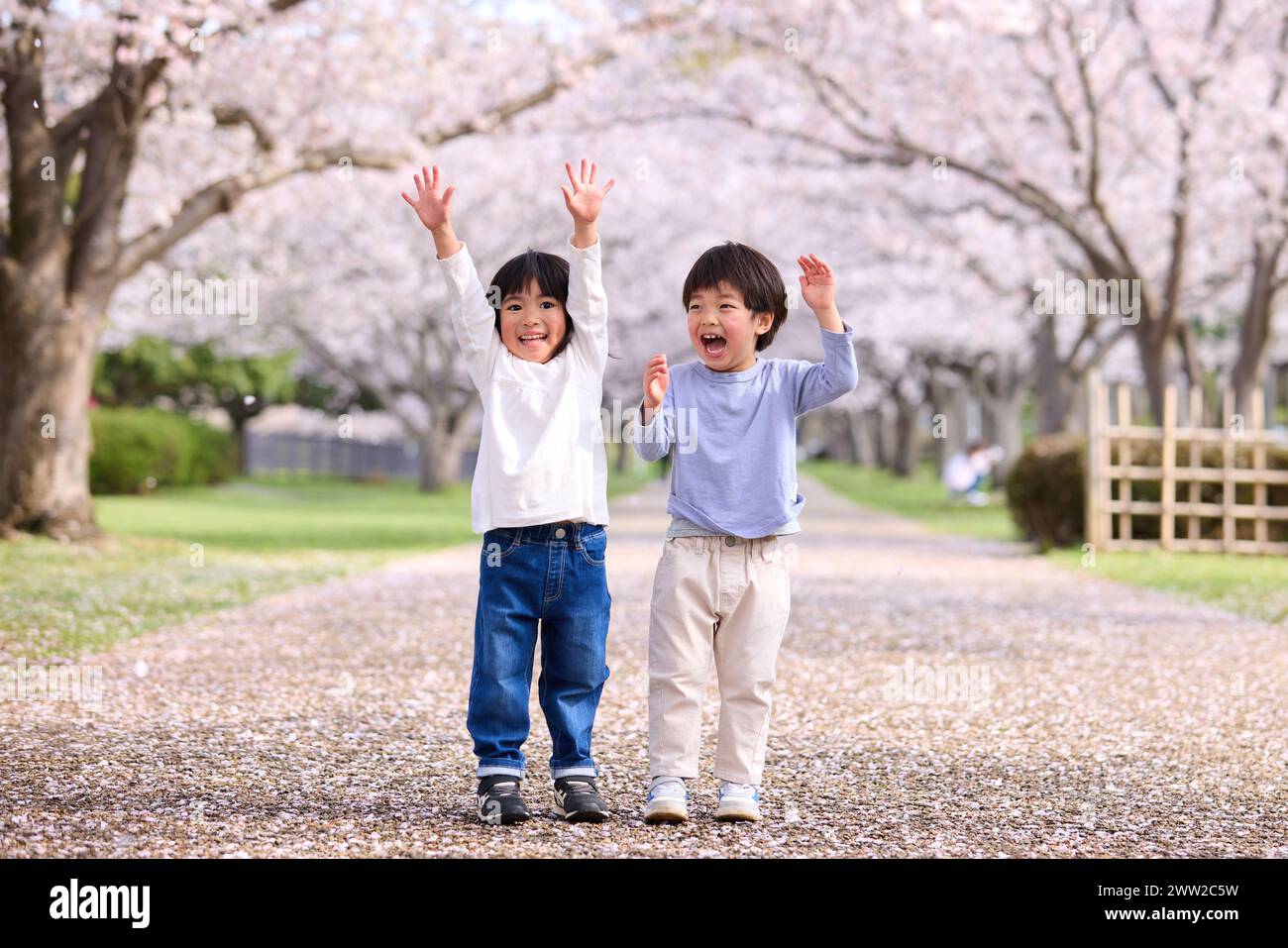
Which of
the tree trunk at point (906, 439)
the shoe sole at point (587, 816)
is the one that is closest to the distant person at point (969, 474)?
the tree trunk at point (906, 439)

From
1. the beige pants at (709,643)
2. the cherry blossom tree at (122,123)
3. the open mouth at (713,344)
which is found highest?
the cherry blossom tree at (122,123)

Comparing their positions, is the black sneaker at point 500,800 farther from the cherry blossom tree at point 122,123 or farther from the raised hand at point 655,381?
the cherry blossom tree at point 122,123

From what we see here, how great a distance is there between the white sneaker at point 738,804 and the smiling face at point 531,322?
1231 mm

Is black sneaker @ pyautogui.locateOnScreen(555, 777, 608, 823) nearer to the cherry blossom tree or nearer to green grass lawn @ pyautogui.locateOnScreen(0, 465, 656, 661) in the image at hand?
green grass lawn @ pyautogui.locateOnScreen(0, 465, 656, 661)

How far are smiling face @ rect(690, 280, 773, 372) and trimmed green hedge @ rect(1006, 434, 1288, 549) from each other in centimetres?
1135

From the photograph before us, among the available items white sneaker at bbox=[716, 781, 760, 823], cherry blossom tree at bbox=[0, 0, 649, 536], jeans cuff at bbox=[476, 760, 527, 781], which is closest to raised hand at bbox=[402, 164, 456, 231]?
jeans cuff at bbox=[476, 760, 527, 781]

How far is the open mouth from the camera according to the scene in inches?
151

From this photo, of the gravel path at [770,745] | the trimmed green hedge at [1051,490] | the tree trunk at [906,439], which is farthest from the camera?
the tree trunk at [906,439]

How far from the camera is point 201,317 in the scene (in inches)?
1147

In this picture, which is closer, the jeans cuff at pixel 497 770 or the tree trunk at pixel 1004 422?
the jeans cuff at pixel 497 770

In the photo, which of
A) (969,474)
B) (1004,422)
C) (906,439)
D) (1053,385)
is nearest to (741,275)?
(1053,385)

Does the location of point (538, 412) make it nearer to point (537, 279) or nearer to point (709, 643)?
point (537, 279)

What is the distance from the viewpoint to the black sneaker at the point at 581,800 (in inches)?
147
